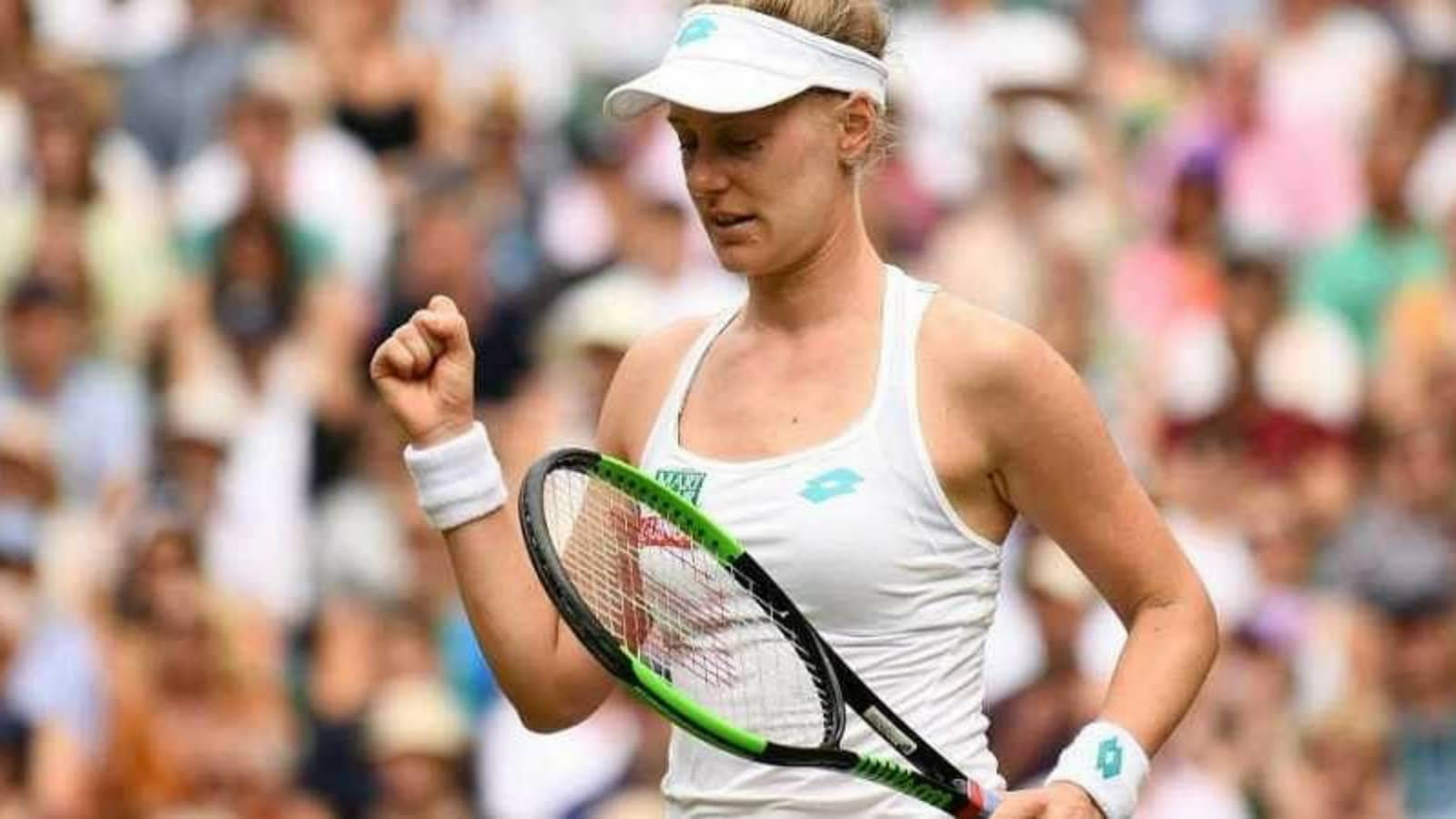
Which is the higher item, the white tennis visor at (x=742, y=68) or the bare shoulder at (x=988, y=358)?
the white tennis visor at (x=742, y=68)

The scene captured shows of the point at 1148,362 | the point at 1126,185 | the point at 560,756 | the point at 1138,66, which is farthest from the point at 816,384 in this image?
the point at 1138,66

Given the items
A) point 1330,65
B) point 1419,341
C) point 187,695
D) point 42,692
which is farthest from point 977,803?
point 1330,65

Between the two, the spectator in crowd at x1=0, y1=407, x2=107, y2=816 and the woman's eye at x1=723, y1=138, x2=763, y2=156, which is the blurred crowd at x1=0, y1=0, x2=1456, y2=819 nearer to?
the spectator in crowd at x1=0, y1=407, x2=107, y2=816

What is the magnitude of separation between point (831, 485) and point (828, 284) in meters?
0.31

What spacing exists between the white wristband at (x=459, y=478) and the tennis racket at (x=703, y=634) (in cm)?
8

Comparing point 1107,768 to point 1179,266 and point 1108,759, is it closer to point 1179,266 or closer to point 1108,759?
point 1108,759

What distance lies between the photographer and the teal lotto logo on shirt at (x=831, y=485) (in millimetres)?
4777

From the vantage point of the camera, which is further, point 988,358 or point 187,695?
point 187,695

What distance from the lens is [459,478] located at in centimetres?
496

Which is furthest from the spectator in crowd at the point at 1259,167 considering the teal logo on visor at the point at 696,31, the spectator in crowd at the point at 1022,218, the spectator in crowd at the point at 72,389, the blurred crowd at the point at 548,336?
the teal logo on visor at the point at 696,31

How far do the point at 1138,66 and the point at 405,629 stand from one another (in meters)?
3.91

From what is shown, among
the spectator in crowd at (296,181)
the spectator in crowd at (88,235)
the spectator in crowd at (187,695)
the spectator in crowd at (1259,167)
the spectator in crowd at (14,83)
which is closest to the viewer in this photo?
the spectator in crowd at (187,695)

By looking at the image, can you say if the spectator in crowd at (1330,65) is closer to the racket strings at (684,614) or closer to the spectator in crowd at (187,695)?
the spectator in crowd at (187,695)

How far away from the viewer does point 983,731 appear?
195 inches
